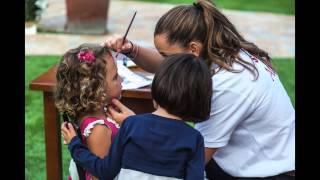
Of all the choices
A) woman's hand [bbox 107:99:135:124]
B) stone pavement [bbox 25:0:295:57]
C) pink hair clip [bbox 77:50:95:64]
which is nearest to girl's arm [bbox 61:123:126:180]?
woman's hand [bbox 107:99:135:124]

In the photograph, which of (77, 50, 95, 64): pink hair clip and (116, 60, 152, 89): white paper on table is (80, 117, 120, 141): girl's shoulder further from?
(116, 60, 152, 89): white paper on table

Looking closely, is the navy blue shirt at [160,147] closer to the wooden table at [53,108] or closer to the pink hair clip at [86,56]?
the pink hair clip at [86,56]

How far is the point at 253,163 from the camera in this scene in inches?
108

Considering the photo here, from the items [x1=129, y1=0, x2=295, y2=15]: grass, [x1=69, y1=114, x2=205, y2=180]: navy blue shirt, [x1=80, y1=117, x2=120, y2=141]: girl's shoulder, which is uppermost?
[x1=69, y1=114, x2=205, y2=180]: navy blue shirt

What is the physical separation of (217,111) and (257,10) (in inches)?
300

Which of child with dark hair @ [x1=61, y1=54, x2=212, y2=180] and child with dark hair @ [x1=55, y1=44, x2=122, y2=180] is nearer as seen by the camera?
child with dark hair @ [x1=61, y1=54, x2=212, y2=180]

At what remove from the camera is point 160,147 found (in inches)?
89.0

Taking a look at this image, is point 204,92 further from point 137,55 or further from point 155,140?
point 137,55

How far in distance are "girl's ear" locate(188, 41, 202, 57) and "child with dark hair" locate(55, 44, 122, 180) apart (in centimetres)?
34

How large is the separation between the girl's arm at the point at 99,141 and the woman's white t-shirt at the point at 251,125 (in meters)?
0.40

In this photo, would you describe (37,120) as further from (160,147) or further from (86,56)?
(160,147)

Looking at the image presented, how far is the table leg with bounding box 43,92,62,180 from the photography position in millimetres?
3041

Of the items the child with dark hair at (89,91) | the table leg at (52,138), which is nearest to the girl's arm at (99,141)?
the child with dark hair at (89,91)

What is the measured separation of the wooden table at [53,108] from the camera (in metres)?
2.93
